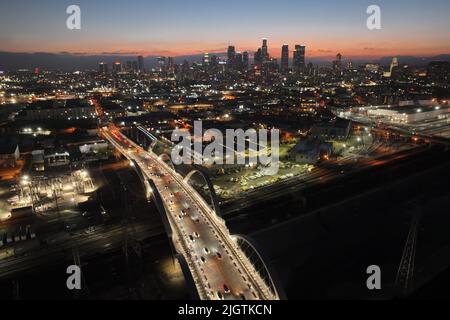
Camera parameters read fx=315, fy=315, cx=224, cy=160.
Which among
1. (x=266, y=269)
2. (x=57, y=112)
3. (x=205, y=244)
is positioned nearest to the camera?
(x=266, y=269)

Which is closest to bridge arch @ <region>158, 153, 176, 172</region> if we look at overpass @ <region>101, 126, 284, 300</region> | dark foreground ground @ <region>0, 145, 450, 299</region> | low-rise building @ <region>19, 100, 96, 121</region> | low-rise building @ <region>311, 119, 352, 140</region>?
dark foreground ground @ <region>0, 145, 450, 299</region>

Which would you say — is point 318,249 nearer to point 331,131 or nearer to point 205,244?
point 205,244

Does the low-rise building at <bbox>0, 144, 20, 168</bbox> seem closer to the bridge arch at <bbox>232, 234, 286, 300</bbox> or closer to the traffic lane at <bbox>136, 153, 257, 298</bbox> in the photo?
the traffic lane at <bbox>136, 153, 257, 298</bbox>

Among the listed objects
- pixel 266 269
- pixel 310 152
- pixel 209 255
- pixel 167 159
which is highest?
pixel 310 152

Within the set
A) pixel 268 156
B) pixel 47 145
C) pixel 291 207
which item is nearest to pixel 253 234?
pixel 291 207

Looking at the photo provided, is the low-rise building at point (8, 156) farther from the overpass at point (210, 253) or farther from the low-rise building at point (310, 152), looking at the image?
the low-rise building at point (310, 152)

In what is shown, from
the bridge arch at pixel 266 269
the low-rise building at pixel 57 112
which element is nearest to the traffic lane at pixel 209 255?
the bridge arch at pixel 266 269

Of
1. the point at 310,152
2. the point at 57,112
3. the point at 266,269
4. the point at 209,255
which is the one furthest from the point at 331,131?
the point at 57,112

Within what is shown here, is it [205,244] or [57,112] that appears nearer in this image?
[205,244]

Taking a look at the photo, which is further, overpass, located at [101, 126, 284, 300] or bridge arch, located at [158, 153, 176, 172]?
bridge arch, located at [158, 153, 176, 172]
